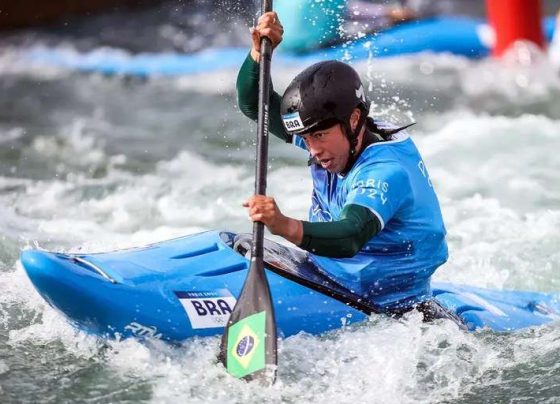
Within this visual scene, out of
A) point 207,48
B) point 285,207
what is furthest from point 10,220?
point 207,48

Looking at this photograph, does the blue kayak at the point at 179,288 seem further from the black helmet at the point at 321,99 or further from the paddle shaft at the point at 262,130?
the black helmet at the point at 321,99

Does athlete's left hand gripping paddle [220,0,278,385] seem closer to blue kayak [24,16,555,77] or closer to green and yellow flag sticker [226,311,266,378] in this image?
green and yellow flag sticker [226,311,266,378]

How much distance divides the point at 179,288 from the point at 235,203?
3.63 m

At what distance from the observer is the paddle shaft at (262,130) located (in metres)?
4.20

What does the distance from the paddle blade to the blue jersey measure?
459 millimetres

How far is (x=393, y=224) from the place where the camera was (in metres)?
4.38

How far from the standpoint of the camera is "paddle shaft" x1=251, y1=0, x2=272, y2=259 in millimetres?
4195

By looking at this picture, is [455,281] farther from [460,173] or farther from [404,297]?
[460,173]

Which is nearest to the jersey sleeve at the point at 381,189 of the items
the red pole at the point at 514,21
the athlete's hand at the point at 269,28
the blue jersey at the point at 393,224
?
the blue jersey at the point at 393,224

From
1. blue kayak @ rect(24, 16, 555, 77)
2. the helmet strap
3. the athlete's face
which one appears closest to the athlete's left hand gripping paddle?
the athlete's face

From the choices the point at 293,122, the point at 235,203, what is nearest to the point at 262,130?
the point at 293,122

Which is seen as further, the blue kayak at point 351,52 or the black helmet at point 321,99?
the blue kayak at point 351,52

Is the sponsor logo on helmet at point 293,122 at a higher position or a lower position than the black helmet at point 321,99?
lower

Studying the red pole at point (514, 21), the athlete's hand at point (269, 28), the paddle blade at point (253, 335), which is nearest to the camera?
the paddle blade at point (253, 335)
